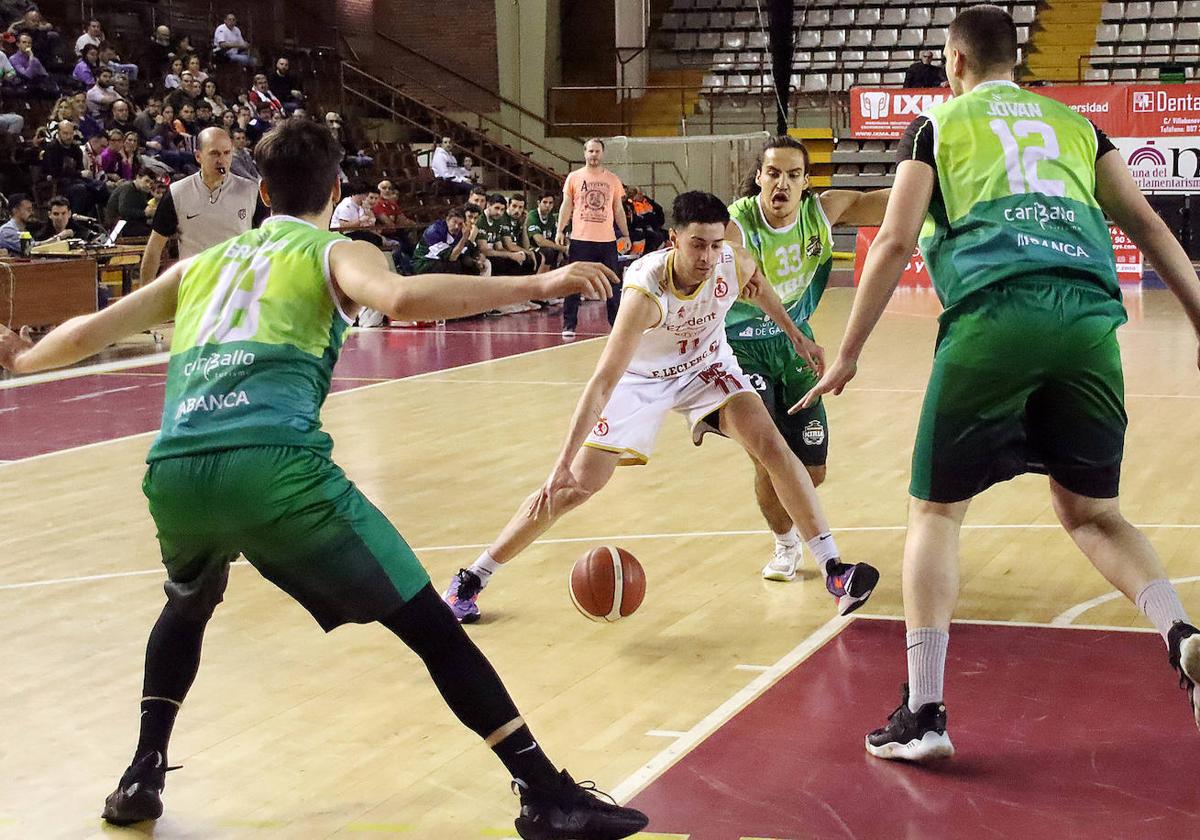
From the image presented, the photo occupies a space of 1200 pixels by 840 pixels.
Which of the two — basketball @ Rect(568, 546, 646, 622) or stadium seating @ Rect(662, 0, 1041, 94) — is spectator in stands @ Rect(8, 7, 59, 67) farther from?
basketball @ Rect(568, 546, 646, 622)

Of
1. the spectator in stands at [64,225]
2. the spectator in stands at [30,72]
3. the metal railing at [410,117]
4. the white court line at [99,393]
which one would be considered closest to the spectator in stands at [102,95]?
the spectator in stands at [30,72]

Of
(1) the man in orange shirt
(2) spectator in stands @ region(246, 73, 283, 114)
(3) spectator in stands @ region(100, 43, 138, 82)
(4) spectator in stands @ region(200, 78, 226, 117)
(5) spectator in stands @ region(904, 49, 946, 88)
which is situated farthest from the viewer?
(5) spectator in stands @ region(904, 49, 946, 88)

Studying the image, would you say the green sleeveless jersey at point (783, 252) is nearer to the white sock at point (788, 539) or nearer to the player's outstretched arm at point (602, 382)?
the white sock at point (788, 539)

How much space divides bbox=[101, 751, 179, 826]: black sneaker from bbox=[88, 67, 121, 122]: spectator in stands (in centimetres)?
1607

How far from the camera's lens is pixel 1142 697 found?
4359 millimetres

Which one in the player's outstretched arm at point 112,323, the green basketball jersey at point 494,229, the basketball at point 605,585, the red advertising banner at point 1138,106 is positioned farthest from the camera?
the red advertising banner at point 1138,106

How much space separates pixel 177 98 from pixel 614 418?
1527cm

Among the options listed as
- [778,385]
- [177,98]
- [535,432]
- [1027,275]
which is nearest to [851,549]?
[778,385]

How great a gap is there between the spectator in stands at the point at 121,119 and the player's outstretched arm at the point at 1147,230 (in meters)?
15.5

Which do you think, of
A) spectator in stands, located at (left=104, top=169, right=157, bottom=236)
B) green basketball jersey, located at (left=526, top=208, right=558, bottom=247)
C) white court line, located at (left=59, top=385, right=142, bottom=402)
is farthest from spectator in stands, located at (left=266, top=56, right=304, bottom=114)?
white court line, located at (left=59, top=385, right=142, bottom=402)

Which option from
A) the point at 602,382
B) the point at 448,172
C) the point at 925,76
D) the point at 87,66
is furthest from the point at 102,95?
the point at 602,382

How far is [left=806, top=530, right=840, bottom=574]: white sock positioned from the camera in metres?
5.48

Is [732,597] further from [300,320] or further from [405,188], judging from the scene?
[405,188]

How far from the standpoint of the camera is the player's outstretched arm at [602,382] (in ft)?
13.9
